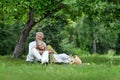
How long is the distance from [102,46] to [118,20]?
Answer: 35.8 m

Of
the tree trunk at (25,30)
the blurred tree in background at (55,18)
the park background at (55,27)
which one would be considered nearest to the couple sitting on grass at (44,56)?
the park background at (55,27)

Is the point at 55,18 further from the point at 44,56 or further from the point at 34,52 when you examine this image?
the point at 44,56

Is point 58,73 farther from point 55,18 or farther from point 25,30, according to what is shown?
point 55,18

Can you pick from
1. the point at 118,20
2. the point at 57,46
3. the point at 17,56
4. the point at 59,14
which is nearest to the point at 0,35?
the point at 57,46

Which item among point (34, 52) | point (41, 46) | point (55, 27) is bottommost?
point (34, 52)

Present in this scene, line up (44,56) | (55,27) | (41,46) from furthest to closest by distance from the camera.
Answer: (55,27) → (41,46) → (44,56)

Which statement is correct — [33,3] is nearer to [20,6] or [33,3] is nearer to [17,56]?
[20,6]

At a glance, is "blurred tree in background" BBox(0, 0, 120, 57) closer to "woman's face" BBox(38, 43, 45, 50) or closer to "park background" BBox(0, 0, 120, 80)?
"park background" BBox(0, 0, 120, 80)

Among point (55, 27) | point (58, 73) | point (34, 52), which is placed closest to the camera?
point (58, 73)

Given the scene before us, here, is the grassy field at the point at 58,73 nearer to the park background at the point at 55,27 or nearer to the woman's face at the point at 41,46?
the park background at the point at 55,27

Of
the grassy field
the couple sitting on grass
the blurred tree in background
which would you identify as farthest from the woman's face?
the grassy field

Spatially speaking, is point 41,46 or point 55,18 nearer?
point 41,46

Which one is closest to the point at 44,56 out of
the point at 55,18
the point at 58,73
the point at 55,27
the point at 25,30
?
the point at 58,73

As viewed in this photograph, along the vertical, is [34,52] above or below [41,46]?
below
